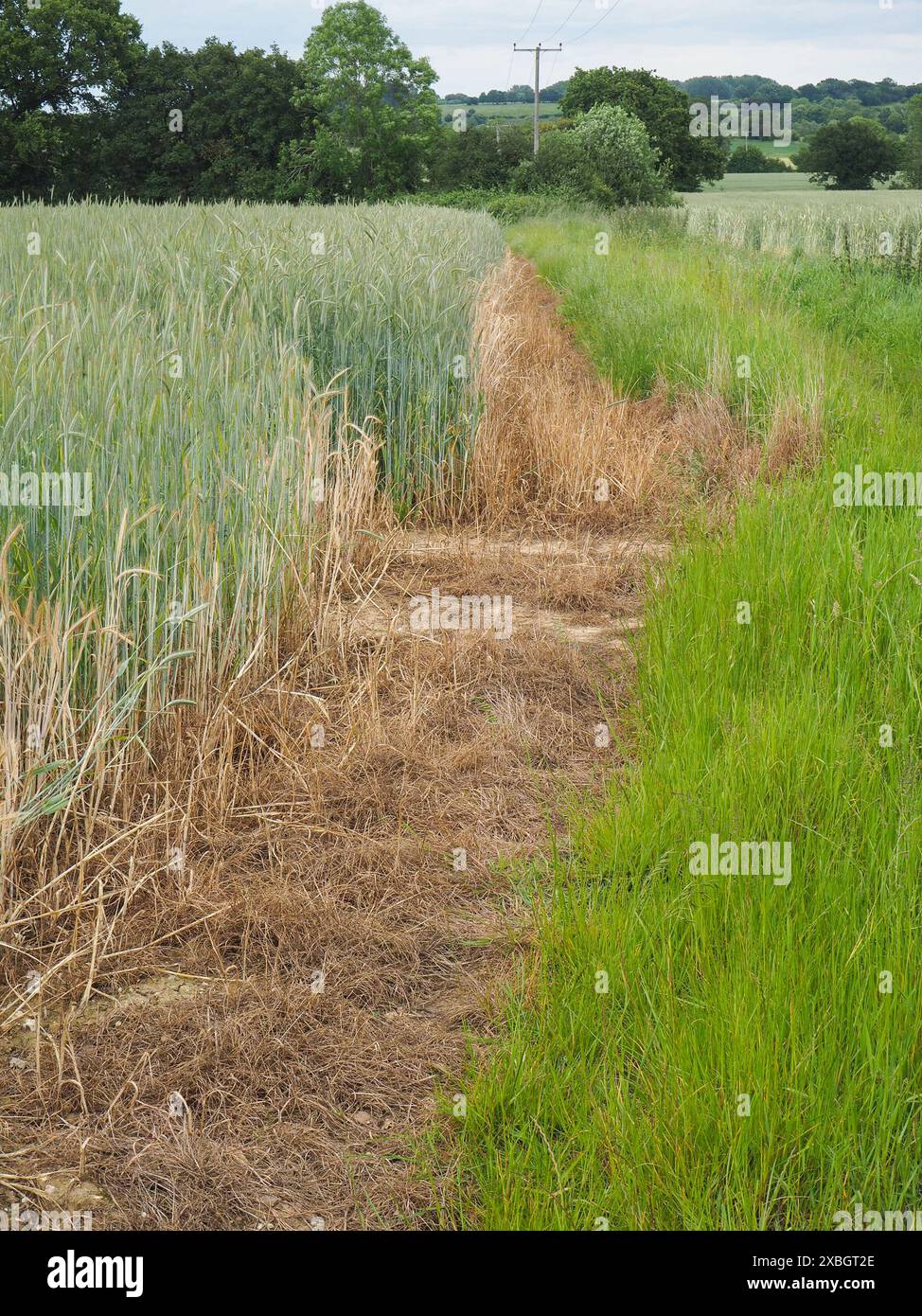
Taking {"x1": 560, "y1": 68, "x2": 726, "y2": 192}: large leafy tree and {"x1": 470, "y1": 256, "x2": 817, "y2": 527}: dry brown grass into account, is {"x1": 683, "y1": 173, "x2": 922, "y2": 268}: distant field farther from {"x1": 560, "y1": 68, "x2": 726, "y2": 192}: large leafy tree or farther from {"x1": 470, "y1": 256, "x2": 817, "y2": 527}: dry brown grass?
{"x1": 560, "y1": 68, "x2": 726, "y2": 192}: large leafy tree

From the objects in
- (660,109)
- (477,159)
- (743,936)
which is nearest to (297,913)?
(743,936)

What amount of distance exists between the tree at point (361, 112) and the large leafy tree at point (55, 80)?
20.4 feet

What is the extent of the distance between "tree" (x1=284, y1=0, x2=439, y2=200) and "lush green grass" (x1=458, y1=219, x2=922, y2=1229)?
37.9m

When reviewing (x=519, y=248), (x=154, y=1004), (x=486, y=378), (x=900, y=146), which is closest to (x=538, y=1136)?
(x=154, y=1004)

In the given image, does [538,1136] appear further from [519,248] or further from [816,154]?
[816,154]

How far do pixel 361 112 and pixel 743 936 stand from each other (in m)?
43.5

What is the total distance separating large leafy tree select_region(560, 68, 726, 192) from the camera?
171ft

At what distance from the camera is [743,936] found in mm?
2080

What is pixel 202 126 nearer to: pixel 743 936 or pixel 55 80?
pixel 55 80

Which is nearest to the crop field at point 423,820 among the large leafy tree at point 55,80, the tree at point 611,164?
the tree at point 611,164

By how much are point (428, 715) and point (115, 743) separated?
1049 mm

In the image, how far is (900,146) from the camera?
191 feet

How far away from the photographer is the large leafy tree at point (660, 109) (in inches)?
2053

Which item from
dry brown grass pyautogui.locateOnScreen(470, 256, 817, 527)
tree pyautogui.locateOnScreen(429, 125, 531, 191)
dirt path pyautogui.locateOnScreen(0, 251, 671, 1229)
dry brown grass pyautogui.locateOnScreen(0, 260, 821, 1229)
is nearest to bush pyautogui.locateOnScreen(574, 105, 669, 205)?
tree pyautogui.locateOnScreen(429, 125, 531, 191)
